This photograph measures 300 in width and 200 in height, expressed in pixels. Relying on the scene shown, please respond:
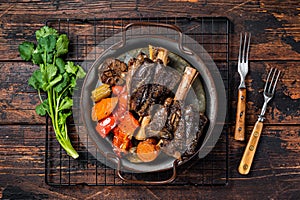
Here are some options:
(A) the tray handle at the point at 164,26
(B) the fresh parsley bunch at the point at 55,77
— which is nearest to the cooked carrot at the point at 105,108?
(B) the fresh parsley bunch at the point at 55,77

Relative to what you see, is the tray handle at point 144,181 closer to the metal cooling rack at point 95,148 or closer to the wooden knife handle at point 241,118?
the metal cooling rack at point 95,148

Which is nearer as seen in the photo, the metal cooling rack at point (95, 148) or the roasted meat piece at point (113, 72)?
the roasted meat piece at point (113, 72)

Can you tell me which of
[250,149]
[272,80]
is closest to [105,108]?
[250,149]

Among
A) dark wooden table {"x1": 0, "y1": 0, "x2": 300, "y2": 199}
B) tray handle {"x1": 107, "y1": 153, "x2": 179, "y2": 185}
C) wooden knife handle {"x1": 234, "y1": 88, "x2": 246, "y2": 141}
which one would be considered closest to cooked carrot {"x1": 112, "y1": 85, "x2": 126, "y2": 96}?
tray handle {"x1": 107, "y1": 153, "x2": 179, "y2": 185}

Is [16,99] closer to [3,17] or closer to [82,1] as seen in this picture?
[3,17]

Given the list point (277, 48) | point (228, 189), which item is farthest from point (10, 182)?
point (277, 48)

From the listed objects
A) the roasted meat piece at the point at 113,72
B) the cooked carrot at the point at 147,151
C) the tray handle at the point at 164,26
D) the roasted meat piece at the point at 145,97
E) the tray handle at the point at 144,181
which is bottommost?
the tray handle at the point at 144,181
